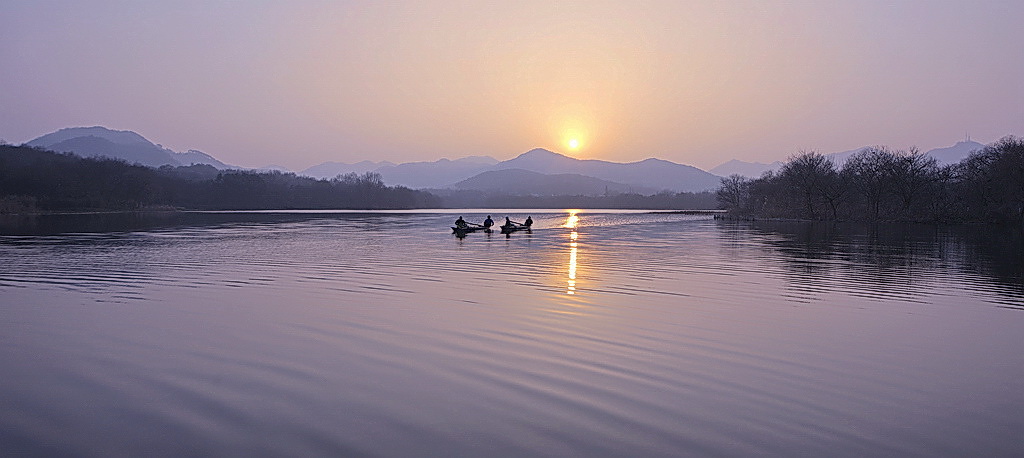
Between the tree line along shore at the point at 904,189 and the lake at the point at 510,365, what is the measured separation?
176 feet

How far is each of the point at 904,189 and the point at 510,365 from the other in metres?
82.0

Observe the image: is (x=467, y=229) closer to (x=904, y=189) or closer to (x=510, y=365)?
(x=510, y=365)

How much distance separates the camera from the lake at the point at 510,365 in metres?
7.44

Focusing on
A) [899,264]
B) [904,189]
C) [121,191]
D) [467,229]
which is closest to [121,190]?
[121,191]

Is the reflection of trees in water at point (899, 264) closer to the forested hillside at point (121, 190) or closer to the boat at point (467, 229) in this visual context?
the boat at point (467, 229)

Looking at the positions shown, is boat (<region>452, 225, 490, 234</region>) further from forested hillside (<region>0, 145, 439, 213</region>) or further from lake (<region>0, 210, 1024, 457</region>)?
forested hillside (<region>0, 145, 439, 213</region>)

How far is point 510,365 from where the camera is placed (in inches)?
417

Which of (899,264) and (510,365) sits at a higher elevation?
(899,264)

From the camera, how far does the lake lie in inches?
293

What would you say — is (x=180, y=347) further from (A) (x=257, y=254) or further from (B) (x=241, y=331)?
(A) (x=257, y=254)

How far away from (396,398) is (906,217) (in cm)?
8129

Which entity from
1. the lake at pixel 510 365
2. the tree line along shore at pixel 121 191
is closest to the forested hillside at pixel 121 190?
the tree line along shore at pixel 121 191

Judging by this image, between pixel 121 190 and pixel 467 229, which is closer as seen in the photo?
pixel 467 229

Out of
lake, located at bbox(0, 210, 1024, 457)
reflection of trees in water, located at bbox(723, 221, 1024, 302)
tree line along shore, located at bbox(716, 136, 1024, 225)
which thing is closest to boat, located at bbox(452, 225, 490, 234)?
reflection of trees in water, located at bbox(723, 221, 1024, 302)
